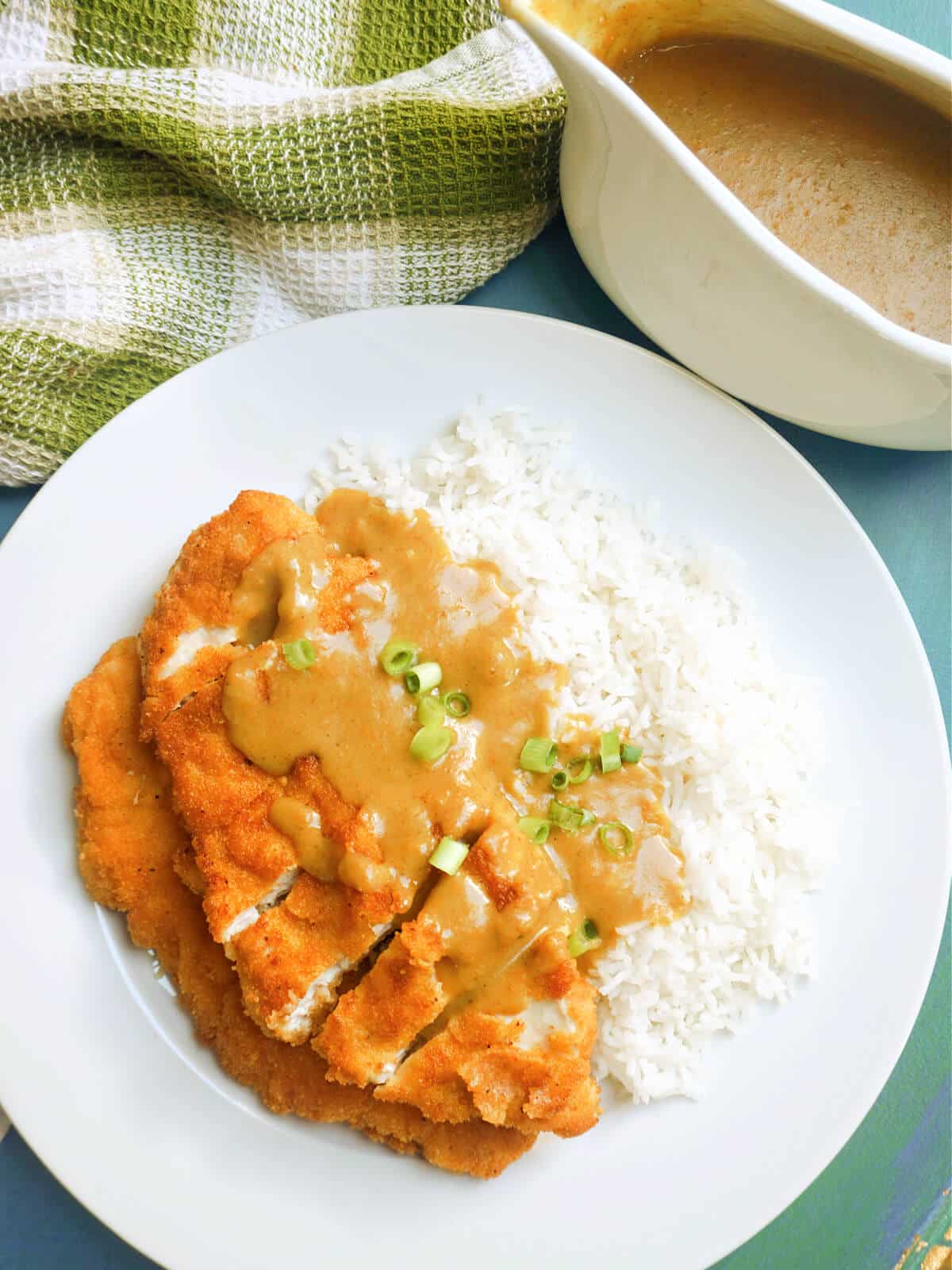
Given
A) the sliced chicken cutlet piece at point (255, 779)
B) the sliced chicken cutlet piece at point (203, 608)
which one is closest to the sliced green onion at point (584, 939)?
the sliced chicken cutlet piece at point (255, 779)

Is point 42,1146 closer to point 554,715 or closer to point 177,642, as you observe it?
point 177,642

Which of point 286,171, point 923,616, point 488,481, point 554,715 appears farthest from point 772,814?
point 286,171

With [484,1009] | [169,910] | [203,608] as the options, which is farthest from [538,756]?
[169,910]

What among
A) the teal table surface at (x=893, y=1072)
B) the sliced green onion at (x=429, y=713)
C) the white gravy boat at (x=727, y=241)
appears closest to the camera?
the white gravy boat at (x=727, y=241)

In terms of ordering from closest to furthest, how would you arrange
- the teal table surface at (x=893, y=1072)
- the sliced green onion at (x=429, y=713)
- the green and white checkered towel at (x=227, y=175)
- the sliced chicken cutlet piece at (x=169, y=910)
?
the sliced green onion at (x=429, y=713) → the sliced chicken cutlet piece at (x=169, y=910) → the green and white checkered towel at (x=227, y=175) → the teal table surface at (x=893, y=1072)

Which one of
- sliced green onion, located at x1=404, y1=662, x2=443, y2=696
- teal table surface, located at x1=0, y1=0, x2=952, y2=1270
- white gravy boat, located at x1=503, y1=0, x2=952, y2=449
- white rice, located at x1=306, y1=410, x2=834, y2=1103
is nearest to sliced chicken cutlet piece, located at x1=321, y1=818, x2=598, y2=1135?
white rice, located at x1=306, y1=410, x2=834, y2=1103

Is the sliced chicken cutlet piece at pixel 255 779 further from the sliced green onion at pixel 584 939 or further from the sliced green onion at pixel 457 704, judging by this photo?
the sliced green onion at pixel 584 939
